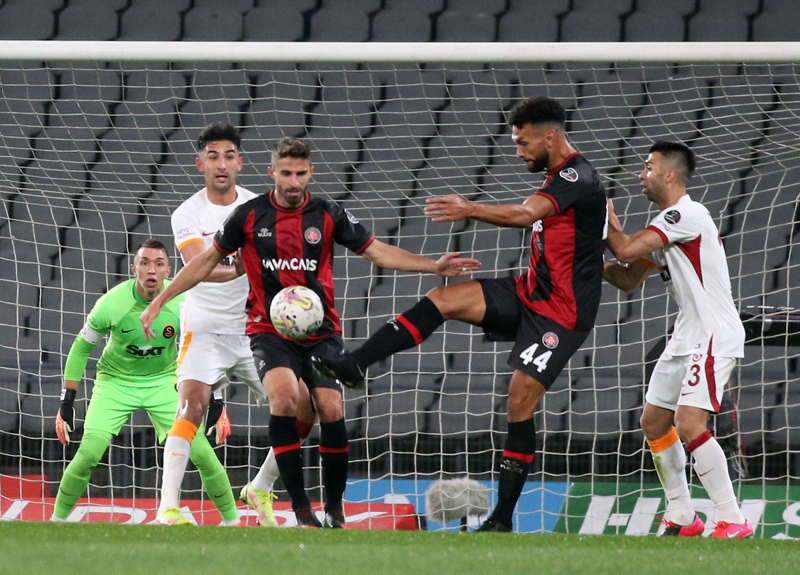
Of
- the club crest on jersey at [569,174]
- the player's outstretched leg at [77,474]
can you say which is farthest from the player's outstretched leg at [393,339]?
the player's outstretched leg at [77,474]

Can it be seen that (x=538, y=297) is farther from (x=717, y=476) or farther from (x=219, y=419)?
(x=219, y=419)

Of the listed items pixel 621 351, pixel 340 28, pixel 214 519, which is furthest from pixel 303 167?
pixel 340 28

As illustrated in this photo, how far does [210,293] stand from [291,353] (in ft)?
3.60

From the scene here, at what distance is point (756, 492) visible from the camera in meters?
5.87

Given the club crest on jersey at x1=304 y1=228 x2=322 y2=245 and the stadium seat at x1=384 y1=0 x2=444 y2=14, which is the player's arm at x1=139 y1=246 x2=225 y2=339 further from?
the stadium seat at x1=384 y1=0 x2=444 y2=14

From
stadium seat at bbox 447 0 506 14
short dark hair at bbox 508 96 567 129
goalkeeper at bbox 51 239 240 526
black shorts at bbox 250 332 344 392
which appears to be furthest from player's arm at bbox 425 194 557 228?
stadium seat at bbox 447 0 506 14

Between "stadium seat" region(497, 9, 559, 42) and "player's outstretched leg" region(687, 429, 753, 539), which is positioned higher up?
"stadium seat" region(497, 9, 559, 42)

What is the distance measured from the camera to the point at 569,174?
402 centimetres

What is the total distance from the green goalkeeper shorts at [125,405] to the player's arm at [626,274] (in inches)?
105

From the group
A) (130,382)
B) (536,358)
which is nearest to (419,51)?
(536,358)

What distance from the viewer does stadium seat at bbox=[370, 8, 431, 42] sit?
8617mm

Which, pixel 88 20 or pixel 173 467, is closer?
pixel 173 467

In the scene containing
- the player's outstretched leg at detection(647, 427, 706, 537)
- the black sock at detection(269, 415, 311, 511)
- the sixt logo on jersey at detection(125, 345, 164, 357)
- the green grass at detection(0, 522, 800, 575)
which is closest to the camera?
the green grass at detection(0, 522, 800, 575)

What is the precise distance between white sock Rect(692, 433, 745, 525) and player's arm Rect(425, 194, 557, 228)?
124cm
